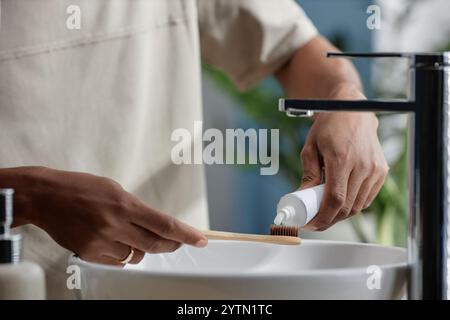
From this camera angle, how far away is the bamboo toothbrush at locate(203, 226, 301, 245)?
65cm

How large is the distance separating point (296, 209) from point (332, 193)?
64 mm

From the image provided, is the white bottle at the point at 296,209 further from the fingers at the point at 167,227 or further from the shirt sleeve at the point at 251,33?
the shirt sleeve at the point at 251,33

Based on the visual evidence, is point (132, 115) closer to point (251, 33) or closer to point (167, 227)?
point (251, 33)

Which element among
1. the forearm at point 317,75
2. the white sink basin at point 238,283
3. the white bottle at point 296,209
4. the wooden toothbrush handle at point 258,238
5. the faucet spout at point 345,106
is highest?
the forearm at point 317,75

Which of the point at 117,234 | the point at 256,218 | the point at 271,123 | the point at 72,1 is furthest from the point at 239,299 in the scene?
the point at 256,218

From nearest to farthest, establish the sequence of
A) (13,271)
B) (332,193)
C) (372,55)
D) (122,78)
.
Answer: (13,271) → (372,55) → (332,193) → (122,78)

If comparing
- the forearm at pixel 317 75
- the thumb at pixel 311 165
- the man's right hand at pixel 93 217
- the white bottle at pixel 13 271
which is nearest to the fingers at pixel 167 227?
the man's right hand at pixel 93 217

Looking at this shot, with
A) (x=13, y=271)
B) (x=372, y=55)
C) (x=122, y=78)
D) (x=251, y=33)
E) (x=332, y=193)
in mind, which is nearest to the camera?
(x=13, y=271)

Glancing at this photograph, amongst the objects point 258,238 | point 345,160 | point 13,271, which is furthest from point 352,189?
point 13,271

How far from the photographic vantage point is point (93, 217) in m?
0.60

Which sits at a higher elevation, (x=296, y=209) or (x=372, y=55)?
(x=372, y=55)

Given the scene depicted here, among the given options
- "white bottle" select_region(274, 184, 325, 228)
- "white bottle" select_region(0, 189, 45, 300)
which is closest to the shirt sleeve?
"white bottle" select_region(274, 184, 325, 228)

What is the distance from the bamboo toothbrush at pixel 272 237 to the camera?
2.12 feet

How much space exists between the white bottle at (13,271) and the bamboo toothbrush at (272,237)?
183mm
